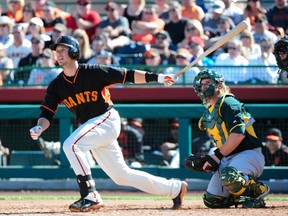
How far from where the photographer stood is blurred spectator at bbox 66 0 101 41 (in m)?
13.3

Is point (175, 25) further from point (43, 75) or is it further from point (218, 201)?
point (218, 201)

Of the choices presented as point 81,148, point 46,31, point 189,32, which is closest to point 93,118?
point 81,148

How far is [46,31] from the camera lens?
13383mm

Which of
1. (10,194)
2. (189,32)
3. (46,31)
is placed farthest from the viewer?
(46,31)

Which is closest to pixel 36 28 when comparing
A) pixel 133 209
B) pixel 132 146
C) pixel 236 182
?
pixel 132 146

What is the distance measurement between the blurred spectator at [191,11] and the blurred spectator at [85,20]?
60.7 inches

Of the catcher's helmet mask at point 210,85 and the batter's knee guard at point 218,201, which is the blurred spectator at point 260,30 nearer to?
the catcher's helmet mask at point 210,85

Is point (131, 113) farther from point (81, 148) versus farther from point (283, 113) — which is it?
point (81, 148)

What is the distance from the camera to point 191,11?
13078 millimetres

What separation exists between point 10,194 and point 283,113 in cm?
383

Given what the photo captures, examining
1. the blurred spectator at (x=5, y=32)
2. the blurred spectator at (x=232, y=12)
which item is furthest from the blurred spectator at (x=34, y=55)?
the blurred spectator at (x=232, y=12)

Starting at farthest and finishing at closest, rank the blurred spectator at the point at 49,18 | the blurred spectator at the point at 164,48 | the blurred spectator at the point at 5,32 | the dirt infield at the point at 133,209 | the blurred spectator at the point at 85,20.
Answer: the blurred spectator at the point at 49,18 < the blurred spectator at the point at 85,20 < the blurred spectator at the point at 5,32 < the blurred spectator at the point at 164,48 < the dirt infield at the point at 133,209

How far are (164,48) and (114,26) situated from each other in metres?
1.41

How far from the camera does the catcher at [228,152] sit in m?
6.99
